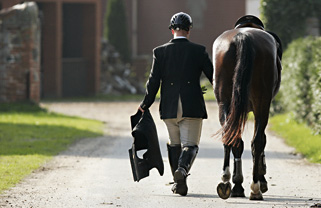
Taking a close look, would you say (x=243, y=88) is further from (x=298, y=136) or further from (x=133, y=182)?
(x=298, y=136)

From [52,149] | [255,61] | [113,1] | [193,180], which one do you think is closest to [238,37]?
[255,61]

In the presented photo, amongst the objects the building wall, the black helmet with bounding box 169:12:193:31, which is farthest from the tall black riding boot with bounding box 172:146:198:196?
the building wall

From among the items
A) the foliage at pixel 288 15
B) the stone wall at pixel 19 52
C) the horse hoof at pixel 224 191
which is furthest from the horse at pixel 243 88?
the stone wall at pixel 19 52

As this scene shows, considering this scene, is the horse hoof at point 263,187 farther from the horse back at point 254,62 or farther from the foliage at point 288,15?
the foliage at point 288,15

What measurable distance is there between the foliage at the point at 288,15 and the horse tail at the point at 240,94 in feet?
39.0

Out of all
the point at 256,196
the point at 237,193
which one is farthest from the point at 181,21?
the point at 256,196

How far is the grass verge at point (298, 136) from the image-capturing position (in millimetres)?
12508

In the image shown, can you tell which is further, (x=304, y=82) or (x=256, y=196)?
(x=304, y=82)

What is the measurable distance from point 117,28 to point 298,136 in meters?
21.7

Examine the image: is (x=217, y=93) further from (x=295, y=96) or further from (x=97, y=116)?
(x=97, y=116)

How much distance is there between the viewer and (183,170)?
8719mm

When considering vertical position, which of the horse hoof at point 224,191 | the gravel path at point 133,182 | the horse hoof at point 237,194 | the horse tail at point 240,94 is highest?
the horse tail at point 240,94

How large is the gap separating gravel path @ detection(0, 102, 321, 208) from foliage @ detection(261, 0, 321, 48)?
19.9ft

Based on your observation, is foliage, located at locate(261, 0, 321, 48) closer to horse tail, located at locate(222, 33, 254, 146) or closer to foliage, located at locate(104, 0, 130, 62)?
horse tail, located at locate(222, 33, 254, 146)
